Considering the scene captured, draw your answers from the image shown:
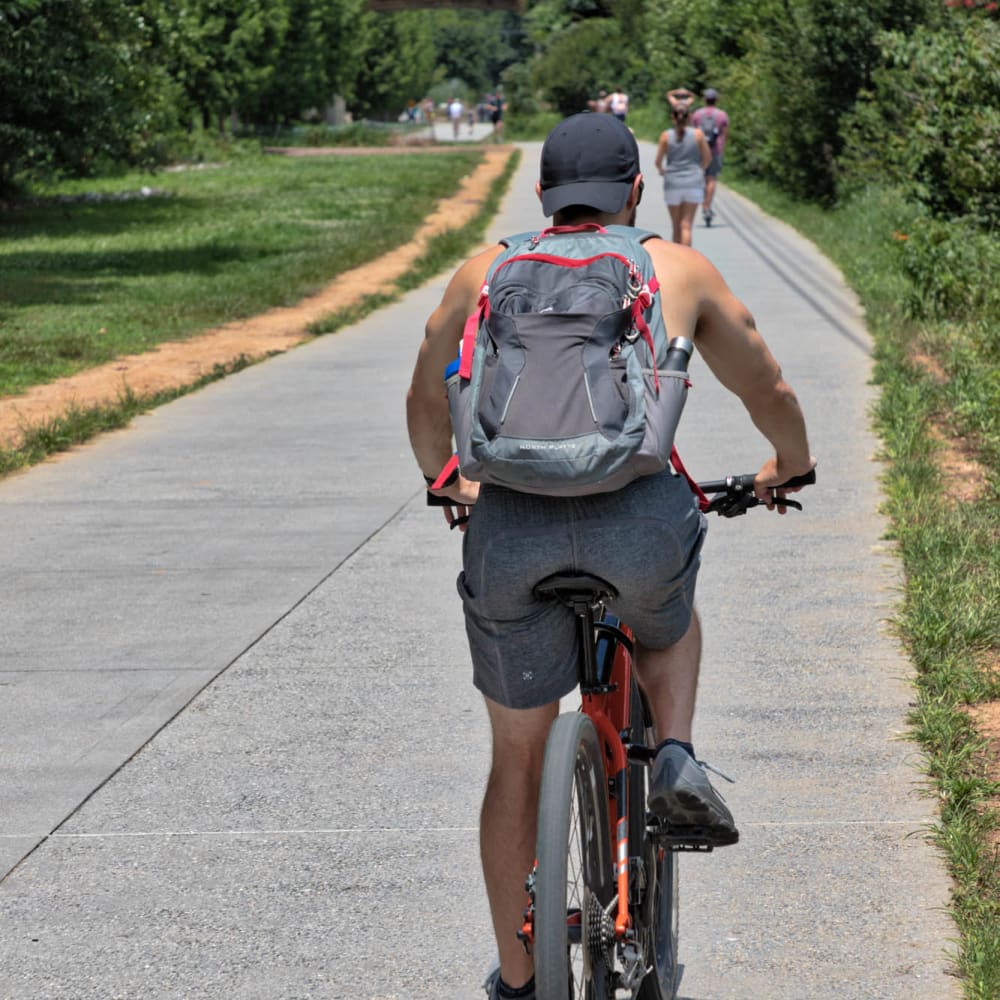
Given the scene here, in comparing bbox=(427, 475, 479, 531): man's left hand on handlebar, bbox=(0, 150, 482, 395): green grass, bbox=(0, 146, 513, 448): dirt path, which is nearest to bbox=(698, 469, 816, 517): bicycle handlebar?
bbox=(427, 475, 479, 531): man's left hand on handlebar

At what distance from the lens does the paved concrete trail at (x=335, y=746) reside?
4000mm

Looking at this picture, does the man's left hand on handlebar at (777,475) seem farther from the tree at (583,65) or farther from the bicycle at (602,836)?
the tree at (583,65)

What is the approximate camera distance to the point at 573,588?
3021mm

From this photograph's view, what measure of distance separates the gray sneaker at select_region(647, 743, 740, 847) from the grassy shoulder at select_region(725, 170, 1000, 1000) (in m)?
0.84

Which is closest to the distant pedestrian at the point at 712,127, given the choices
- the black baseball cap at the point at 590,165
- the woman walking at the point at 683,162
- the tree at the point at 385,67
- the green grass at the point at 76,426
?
the woman walking at the point at 683,162

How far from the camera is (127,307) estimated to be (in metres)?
18.1

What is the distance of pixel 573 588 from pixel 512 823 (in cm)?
47

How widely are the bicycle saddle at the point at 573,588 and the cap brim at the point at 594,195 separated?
659mm

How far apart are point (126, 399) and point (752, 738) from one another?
758cm

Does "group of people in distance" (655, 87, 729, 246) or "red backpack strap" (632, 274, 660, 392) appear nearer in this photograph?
"red backpack strap" (632, 274, 660, 392)

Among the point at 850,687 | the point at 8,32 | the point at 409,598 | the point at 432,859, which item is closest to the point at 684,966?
the point at 432,859

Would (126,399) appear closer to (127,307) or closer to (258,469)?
(258,469)

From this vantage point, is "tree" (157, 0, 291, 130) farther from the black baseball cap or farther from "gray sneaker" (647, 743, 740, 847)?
"gray sneaker" (647, 743, 740, 847)

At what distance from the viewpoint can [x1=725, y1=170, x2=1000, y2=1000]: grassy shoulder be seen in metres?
4.41
